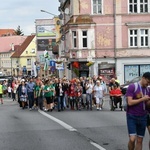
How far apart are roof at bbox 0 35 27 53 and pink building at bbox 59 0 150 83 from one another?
358 feet

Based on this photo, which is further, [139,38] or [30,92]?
[139,38]

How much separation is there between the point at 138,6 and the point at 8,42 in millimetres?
114465

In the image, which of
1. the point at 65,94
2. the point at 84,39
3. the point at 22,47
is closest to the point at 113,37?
the point at 84,39

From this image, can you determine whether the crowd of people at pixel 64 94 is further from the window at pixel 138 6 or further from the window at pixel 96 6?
the window at pixel 138 6

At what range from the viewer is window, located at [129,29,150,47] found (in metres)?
52.2

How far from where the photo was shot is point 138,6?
52719 millimetres

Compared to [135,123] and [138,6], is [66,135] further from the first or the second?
[138,6]

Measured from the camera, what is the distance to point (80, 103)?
29.7 metres

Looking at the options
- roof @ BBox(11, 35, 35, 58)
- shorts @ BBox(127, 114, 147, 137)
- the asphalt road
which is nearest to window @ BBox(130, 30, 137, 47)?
the asphalt road

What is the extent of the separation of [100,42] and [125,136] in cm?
3802

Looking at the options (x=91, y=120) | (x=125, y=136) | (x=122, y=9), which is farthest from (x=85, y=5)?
(x=125, y=136)

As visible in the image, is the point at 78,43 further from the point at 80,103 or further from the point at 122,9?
the point at 80,103

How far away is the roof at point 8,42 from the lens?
532 feet

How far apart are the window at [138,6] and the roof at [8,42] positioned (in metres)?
110
